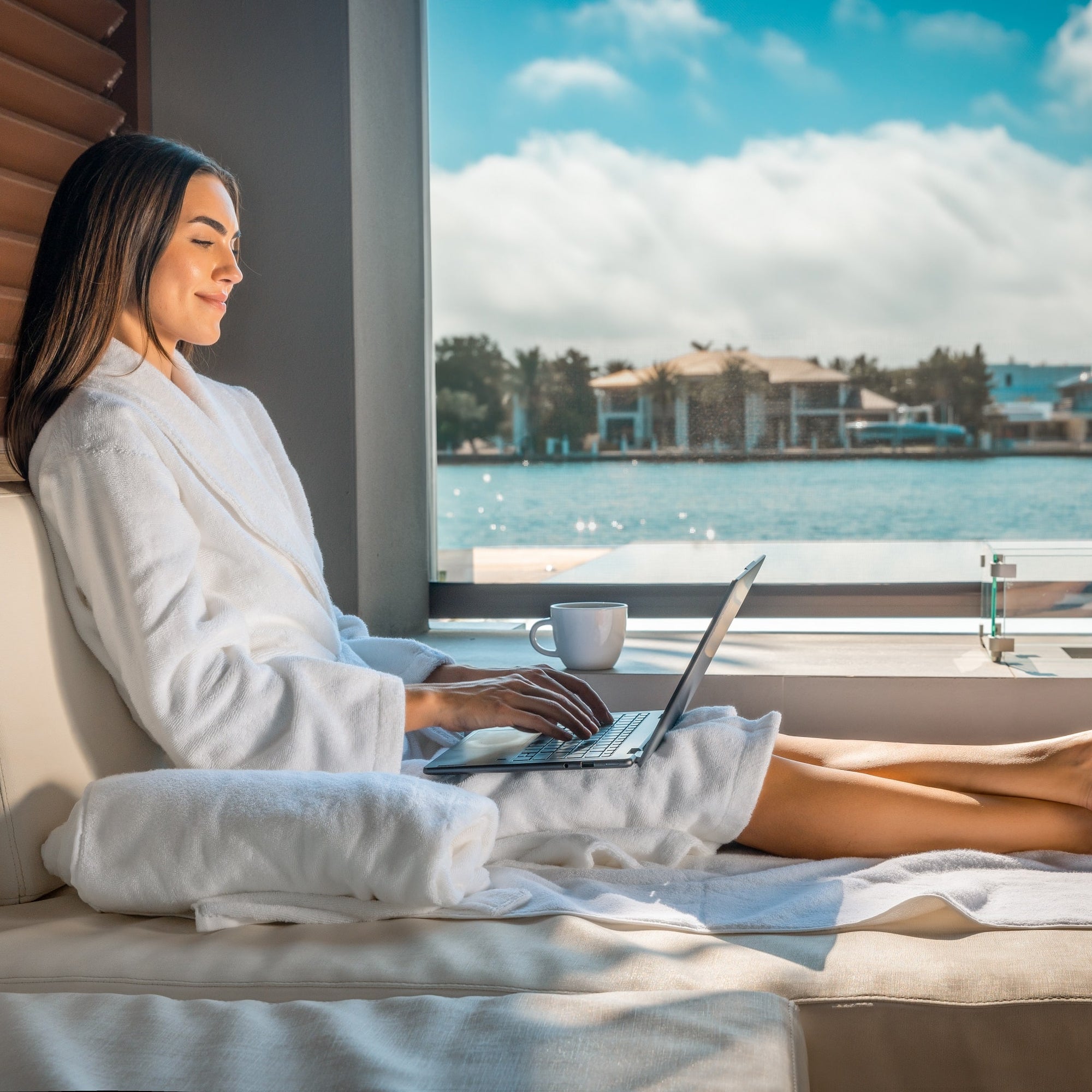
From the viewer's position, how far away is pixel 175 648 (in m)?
1.29

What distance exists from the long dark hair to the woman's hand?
60 cm

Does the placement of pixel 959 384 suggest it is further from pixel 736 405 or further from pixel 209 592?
pixel 209 592

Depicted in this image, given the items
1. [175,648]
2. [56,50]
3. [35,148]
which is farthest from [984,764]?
[56,50]

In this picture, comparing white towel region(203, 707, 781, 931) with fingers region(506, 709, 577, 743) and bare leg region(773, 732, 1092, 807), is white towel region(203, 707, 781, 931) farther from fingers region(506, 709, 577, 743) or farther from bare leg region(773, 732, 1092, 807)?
bare leg region(773, 732, 1092, 807)

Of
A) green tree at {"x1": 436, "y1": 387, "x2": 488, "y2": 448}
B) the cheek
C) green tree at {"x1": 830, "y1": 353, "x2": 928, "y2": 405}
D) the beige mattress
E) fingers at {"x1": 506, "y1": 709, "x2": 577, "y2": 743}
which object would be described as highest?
the cheek

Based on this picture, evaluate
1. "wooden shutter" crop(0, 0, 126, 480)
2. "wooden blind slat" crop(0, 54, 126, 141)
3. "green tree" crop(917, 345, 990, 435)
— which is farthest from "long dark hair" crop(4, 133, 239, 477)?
"green tree" crop(917, 345, 990, 435)

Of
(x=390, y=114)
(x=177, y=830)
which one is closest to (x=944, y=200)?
(x=390, y=114)

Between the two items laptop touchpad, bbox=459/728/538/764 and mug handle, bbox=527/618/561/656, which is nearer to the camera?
laptop touchpad, bbox=459/728/538/764

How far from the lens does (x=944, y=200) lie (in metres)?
2.42

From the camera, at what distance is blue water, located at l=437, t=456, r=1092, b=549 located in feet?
8.00

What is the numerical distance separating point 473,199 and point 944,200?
1054 millimetres

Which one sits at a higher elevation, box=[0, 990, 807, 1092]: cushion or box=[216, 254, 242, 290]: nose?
box=[216, 254, 242, 290]: nose

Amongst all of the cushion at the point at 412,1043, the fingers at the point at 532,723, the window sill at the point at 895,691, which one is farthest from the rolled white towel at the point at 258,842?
the window sill at the point at 895,691

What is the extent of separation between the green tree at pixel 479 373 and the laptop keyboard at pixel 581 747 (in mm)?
1138
